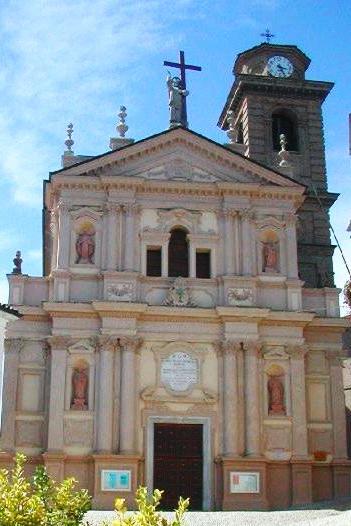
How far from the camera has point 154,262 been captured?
2678 centimetres

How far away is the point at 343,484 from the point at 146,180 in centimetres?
1137

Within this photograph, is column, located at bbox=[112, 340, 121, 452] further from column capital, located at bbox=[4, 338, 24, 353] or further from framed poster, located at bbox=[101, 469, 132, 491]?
column capital, located at bbox=[4, 338, 24, 353]

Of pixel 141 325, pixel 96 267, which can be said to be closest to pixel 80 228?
pixel 96 267

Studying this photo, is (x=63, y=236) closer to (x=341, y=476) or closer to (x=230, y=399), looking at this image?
(x=230, y=399)

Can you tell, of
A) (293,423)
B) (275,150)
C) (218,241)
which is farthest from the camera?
(275,150)

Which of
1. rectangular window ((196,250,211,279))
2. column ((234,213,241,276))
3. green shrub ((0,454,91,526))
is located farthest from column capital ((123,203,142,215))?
green shrub ((0,454,91,526))

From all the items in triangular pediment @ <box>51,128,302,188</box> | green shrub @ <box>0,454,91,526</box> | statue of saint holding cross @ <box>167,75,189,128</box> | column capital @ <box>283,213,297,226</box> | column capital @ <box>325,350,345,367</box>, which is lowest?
green shrub @ <box>0,454,91,526</box>

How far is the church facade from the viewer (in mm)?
24609

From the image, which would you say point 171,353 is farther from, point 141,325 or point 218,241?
point 218,241

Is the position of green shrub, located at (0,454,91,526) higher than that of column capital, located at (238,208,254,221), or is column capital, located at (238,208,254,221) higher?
column capital, located at (238,208,254,221)

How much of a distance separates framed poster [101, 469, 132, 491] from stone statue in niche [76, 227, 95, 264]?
656cm

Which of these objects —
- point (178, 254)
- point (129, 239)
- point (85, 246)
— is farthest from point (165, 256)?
point (85, 246)

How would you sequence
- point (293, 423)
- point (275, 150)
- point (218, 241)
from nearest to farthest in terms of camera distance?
point (293, 423) → point (218, 241) → point (275, 150)

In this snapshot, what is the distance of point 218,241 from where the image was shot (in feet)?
88.6
